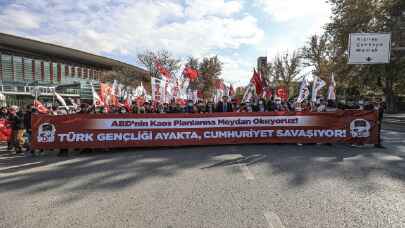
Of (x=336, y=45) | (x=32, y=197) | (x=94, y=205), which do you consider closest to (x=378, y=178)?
(x=94, y=205)

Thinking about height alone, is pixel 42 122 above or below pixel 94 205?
above

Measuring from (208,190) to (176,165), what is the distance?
1.96 metres

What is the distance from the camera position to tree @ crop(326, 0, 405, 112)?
23.8m

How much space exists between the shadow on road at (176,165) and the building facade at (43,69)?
85.3 ft

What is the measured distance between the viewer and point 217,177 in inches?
211

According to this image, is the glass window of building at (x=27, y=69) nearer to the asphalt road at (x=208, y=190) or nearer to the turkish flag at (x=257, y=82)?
the asphalt road at (x=208, y=190)

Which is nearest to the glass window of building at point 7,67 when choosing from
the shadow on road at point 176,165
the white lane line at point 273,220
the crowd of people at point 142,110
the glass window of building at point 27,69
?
the glass window of building at point 27,69

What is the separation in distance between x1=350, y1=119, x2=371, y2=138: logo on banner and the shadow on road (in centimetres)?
67

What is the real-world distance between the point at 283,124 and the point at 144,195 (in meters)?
6.12

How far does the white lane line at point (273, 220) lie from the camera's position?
3299mm

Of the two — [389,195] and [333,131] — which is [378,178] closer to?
[389,195]

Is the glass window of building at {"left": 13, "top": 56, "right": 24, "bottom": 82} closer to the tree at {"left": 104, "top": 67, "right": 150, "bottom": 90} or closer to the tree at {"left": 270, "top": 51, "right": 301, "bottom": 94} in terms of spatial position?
the tree at {"left": 104, "top": 67, "right": 150, "bottom": 90}

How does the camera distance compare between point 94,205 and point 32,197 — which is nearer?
point 94,205

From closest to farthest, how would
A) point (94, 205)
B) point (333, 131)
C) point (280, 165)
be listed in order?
point (94, 205) < point (280, 165) < point (333, 131)
